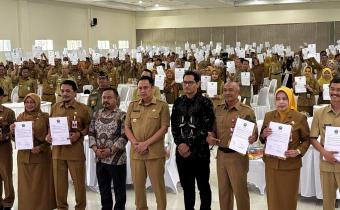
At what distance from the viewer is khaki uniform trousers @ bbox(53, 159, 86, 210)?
444cm

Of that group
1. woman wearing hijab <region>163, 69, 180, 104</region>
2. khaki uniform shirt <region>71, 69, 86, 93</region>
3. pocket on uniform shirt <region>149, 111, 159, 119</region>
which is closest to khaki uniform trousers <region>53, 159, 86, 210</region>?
pocket on uniform shirt <region>149, 111, 159, 119</region>

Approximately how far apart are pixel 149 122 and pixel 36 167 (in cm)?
124

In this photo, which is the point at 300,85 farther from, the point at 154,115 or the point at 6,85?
the point at 6,85

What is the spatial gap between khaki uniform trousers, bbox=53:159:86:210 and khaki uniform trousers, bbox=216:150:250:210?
1358mm

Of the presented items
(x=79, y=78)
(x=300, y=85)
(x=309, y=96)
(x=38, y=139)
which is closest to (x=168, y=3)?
(x=79, y=78)

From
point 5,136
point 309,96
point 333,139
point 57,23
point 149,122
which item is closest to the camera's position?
point 333,139

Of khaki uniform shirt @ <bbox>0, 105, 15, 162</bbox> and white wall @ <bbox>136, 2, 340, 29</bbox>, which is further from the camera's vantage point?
white wall @ <bbox>136, 2, 340, 29</bbox>

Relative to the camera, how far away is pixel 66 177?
4508mm

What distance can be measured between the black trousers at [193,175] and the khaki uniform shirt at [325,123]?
3.37 ft

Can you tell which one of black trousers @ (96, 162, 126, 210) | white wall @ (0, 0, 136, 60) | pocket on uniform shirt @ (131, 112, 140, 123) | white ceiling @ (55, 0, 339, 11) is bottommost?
black trousers @ (96, 162, 126, 210)

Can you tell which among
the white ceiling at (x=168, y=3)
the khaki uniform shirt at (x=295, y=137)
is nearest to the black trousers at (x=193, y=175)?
the khaki uniform shirt at (x=295, y=137)

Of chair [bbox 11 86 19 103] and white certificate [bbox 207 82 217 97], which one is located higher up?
white certificate [bbox 207 82 217 97]

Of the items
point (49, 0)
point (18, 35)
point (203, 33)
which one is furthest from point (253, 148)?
point (203, 33)

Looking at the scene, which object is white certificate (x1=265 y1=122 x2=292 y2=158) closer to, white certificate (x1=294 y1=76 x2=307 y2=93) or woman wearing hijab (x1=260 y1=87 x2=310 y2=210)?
woman wearing hijab (x1=260 y1=87 x2=310 y2=210)
